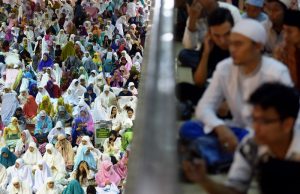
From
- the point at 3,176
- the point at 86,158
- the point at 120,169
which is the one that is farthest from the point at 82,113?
the point at 3,176

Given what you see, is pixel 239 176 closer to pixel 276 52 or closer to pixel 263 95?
pixel 263 95

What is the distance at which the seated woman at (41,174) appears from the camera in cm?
1204

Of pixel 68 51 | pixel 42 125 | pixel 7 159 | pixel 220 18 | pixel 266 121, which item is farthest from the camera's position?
pixel 68 51

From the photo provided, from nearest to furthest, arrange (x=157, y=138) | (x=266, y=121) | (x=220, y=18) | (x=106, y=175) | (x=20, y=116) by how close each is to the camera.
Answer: (x=157, y=138) → (x=266, y=121) → (x=220, y=18) → (x=106, y=175) → (x=20, y=116)

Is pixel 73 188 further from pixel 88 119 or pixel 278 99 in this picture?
pixel 278 99

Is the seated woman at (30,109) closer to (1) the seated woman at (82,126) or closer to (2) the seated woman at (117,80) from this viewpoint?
(1) the seated woman at (82,126)

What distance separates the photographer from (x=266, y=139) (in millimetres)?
2447

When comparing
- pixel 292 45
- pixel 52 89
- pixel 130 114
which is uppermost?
pixel 292 45

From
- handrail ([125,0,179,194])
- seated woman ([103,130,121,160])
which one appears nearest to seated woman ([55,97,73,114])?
seated woman ([103,130,121,160])

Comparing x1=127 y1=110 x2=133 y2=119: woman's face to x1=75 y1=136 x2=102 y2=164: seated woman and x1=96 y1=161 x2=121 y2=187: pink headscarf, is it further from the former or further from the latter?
x1=96 y1=161 x2=121 y2=187: pink headscarf

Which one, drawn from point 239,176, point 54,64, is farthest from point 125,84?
point 239,176

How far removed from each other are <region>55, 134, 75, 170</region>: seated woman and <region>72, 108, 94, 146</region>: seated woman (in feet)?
1.58

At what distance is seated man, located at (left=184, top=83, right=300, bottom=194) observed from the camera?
242 centimetres

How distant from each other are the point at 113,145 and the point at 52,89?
4413 mm
